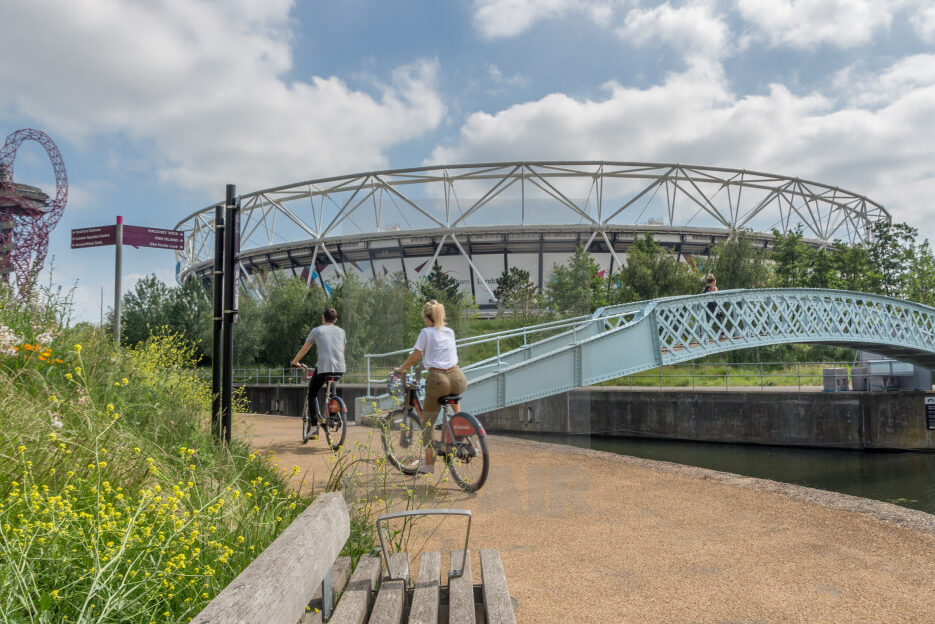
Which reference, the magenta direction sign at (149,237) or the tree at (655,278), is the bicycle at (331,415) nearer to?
the magenta direction sign at (149,237)

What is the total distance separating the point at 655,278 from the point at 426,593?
30.3 m

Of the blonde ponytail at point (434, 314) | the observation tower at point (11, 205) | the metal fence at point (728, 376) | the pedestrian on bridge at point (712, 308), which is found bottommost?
the metal fence at point (728, 376)

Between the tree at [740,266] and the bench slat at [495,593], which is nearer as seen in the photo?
the bench slat at [495,593]

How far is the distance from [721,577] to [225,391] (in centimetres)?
457

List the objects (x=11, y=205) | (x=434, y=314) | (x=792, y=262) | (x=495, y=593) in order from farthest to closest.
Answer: (x=11, y=205) → (x=792, y=262) → (x=434, y=314) → (x=495, y=593)

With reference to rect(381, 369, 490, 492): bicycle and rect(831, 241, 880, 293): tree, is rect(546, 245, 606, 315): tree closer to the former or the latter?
rect(831, 241, 880, 293): tree

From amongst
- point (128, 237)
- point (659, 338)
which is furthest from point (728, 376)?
point (128, 237)

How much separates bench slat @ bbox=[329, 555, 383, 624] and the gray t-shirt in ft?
16.9

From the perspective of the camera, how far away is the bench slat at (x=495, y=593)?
2.10 m

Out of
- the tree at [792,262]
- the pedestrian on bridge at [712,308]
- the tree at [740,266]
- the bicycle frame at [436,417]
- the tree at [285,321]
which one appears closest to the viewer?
the bicycle frame at [436,417]

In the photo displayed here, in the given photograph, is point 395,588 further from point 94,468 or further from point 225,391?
point 225,391

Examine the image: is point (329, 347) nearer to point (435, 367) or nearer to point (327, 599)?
point (435, 367)

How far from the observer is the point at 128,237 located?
34.9ft

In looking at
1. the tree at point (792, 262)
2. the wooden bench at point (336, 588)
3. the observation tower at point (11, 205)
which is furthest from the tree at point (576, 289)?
the observation tower at point (11, 205)
